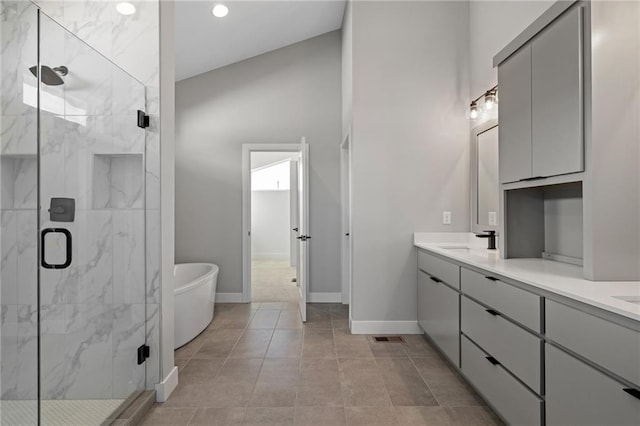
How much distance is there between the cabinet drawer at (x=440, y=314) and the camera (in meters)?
2.41

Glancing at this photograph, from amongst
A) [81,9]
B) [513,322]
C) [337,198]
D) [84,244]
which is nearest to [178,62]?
[81,9]

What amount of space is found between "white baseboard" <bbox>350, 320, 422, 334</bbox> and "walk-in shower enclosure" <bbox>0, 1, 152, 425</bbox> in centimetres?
188

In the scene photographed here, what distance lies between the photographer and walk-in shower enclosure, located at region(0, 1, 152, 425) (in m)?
1.42

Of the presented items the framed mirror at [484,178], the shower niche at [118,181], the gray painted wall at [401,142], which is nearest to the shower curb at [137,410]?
the shower niche at [118,181]

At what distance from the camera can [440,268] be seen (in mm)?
2695

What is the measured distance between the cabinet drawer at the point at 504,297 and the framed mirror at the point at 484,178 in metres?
0.96

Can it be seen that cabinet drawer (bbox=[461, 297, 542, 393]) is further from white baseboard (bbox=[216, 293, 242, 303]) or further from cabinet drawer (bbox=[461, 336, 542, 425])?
white baseboard (bbox=[216, 293, 242, 303])

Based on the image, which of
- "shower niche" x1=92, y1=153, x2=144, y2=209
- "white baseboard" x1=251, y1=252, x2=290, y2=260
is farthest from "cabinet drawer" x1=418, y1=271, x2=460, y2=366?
"white baseboard" x1=251, y1=252, x2=290, y2=260

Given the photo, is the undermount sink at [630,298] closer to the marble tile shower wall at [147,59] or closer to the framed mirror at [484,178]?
the framed mirror at [484,178]

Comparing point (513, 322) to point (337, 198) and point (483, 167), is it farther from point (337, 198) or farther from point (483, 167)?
point (337, 198)

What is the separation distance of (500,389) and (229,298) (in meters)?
3.47

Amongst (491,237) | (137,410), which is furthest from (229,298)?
(491,237)

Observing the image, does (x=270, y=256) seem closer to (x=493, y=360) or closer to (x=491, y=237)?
(x=491, y=237)

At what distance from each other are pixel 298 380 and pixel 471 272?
4.54ft
